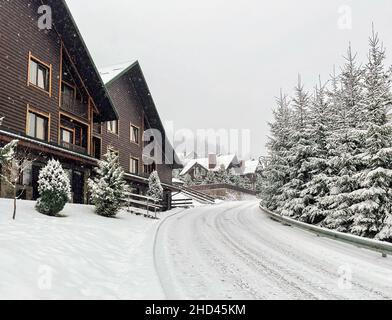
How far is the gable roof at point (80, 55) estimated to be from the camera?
835 inches

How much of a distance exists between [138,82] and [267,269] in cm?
2711

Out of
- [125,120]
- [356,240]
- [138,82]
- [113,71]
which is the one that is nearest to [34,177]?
[125,120]

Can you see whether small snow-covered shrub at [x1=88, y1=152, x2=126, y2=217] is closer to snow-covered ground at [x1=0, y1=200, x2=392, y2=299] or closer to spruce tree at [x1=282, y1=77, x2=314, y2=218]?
snow-covered ground at [x1=0, y1=200, x2=392, y2=299]

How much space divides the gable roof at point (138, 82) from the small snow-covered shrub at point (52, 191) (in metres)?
14.7

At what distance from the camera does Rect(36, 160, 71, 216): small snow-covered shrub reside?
43.7 ft

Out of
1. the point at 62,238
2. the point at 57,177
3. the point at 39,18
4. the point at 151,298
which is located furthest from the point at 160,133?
the point at 151,298

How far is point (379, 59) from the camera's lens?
16.5 metres

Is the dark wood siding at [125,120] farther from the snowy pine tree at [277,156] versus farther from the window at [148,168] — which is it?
the snowy pine tree at [277,156]

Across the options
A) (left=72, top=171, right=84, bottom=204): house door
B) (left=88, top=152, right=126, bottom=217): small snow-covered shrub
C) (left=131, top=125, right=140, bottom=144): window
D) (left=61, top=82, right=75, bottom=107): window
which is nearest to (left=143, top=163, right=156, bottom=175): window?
(left=131, top=125, right=140, bottom=144): window

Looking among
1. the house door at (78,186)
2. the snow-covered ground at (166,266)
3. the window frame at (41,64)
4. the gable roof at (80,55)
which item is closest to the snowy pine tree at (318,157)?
the snow-covered ground at (166,266)

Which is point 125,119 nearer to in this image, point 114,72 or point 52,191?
point 114,72

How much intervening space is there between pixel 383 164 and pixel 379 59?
17.8 ft

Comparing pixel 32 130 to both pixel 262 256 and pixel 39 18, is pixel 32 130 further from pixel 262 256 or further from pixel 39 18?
pixel 262 256
